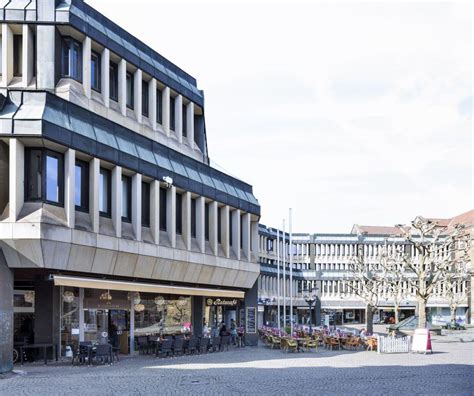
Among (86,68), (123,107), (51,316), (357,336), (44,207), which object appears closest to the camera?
(44,207)

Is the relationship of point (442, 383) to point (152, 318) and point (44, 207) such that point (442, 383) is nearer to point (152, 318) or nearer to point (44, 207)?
point (44, 207)

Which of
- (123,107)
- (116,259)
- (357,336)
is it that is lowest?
(357,336)

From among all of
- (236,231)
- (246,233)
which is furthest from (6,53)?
(246,233)

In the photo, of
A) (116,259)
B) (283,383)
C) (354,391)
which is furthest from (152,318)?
(354,391)

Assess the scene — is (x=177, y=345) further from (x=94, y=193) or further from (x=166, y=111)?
(x=166, y=111)

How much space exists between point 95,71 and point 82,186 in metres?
6.77

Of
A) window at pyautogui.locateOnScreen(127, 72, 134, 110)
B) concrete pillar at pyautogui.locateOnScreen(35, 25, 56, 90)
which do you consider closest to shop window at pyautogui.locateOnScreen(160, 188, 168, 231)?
window at pyautogui.locateOnScreen(127, 72, 134, 110)

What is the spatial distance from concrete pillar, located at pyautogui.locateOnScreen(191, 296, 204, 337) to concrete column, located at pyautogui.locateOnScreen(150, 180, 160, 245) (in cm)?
839

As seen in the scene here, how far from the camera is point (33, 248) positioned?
2664cm

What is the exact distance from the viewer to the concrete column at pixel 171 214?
37.2 meters

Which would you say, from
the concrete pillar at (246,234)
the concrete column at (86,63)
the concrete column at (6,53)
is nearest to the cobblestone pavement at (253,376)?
the concrete column at (6,53)

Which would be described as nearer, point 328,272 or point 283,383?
point 283,383

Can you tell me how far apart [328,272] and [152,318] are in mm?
78018

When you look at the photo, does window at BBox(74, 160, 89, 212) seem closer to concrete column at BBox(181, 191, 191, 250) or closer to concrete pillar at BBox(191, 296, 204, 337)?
concrete column at BBox(181, 191, 191, 250)
